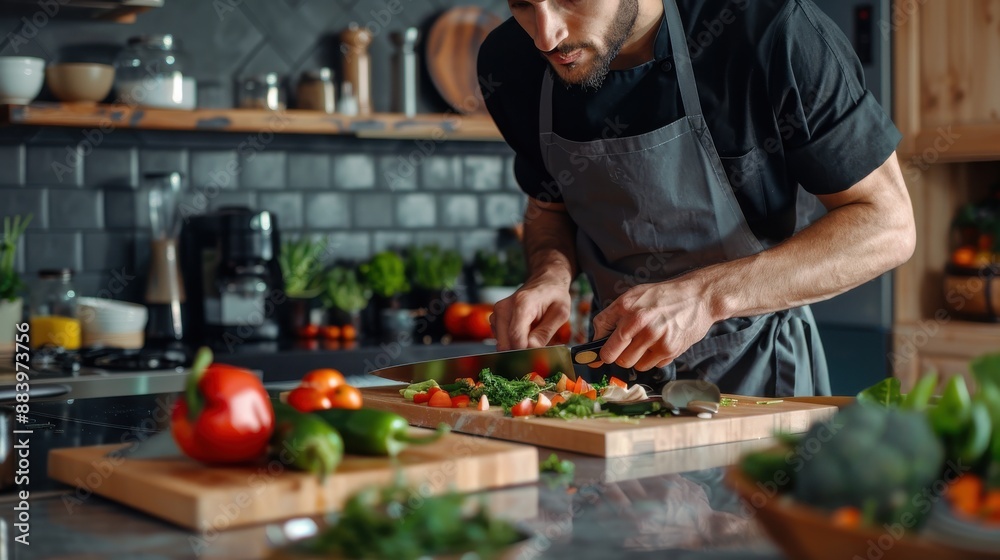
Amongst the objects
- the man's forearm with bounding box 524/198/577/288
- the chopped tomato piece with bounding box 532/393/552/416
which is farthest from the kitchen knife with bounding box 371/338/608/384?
the man's forearm with bounding box 524/198/577/288

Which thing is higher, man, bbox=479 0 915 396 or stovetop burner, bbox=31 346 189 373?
man, bbox=479 0 915 396

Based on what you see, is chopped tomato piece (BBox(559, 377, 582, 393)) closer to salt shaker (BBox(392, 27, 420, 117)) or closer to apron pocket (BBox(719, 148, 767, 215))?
apron pocket (BBox(719, 148, 767, 215))

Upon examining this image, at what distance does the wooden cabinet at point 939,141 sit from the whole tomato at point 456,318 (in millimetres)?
1470

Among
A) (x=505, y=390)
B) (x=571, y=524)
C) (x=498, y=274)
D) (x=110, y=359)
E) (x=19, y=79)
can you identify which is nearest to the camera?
(x=571, y=524)

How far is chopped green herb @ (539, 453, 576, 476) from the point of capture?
50.9 inches

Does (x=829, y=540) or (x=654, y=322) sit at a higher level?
(x=654, y=322)

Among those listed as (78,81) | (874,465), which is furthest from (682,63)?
(78,81)

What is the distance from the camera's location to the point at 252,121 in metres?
3.58

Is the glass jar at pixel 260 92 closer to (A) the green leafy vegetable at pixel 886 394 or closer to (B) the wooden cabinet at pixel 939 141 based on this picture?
(B) the wooden cabinet at pixel 939 141

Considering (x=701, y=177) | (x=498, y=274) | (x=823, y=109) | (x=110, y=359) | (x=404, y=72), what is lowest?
(x=110, y=359)

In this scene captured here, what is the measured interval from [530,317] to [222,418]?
0.95 m

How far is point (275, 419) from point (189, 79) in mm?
2637

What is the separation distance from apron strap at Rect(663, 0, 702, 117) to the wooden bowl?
1.29m

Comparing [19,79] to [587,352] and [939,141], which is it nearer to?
[587,352]
